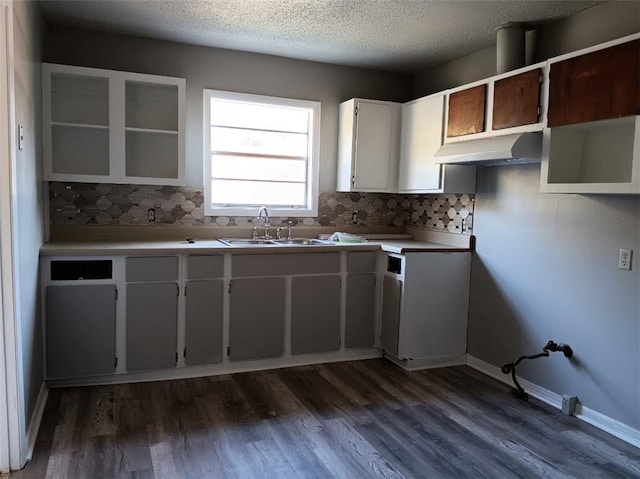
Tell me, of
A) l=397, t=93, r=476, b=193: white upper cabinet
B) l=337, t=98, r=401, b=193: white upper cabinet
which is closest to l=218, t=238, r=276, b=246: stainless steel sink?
l=337, t=98, r=401, b=193: white upper cabinet

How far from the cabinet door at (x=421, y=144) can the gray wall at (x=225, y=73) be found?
0.58m

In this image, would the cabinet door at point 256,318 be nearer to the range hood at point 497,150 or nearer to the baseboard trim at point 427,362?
the baseboard trim at point 427,362

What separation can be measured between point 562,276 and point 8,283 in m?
3.04

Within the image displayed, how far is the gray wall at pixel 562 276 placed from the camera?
283cm

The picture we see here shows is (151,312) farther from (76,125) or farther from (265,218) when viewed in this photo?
(76,125)

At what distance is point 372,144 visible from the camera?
4305mm

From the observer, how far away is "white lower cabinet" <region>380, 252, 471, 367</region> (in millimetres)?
3758

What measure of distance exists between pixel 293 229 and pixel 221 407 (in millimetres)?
1770

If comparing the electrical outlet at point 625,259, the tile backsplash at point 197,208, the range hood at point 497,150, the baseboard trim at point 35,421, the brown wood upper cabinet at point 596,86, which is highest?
the brown wood upper cabinet at point 596,86

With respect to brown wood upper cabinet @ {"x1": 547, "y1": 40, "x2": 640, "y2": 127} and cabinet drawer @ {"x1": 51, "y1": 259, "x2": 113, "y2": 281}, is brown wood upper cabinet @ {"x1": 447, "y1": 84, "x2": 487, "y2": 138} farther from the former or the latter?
cabinet drawer @ {"x1": 51, "y1": 259, "x2": 113, "y2": 281}

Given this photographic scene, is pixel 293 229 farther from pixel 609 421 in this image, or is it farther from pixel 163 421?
pixel 609 421

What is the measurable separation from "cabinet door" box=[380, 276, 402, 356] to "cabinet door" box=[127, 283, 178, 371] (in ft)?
5.17

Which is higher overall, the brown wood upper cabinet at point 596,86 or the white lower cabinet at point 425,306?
the brown wood upper cabinet at point 596,86

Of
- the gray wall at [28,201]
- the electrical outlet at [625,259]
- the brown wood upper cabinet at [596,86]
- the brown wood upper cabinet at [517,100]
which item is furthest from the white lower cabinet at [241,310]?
the brown wood upper cabinet at [596,86]
